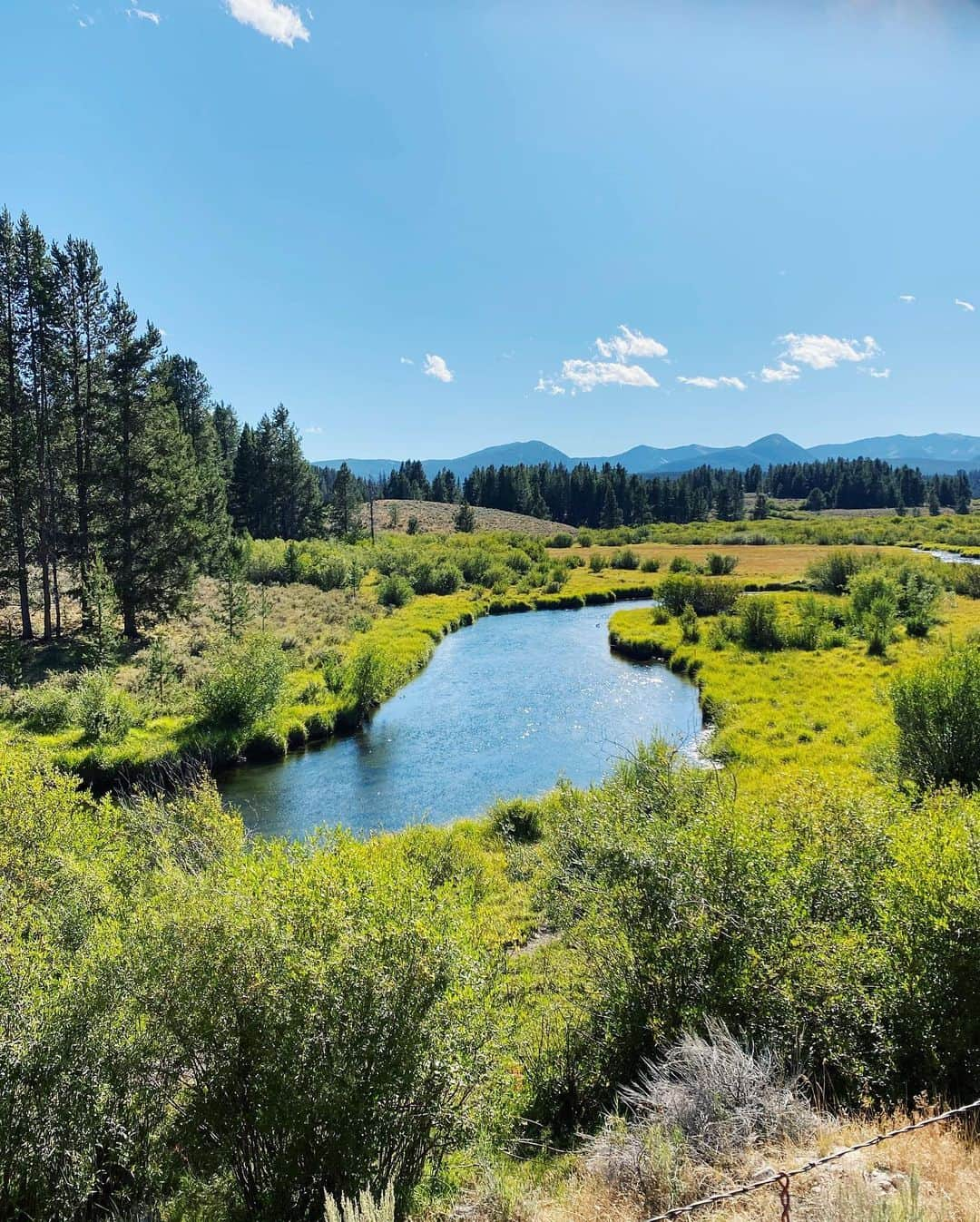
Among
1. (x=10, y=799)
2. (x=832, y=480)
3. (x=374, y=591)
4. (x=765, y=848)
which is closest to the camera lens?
(x=765, y=848)

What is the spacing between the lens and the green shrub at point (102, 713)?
2312 cm

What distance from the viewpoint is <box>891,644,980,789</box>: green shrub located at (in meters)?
16.4

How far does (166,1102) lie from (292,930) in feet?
8.30

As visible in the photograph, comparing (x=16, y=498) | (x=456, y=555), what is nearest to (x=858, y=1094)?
(x=16, y=498)

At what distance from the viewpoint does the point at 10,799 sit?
1119cm

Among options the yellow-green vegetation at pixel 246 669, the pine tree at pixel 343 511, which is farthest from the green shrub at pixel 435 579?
the pine tree at pixel 343 511

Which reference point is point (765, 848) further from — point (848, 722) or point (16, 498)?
point (16, 498)

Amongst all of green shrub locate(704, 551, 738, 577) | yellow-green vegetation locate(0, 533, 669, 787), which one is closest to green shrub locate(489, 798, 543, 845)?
yellow-green vegetation locate(0, 533, 669, 787)

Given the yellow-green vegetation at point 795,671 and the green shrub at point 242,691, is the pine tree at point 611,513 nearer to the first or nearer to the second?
the yellow-green vegetation at point 795,671

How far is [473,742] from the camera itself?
92.2ft

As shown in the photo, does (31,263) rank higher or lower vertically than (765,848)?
higher

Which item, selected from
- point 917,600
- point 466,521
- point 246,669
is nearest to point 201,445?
point 246,669

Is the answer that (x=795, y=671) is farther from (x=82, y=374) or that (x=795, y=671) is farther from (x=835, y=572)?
(x=82, y=374)

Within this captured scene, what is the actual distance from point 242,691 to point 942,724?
22.9 meters
